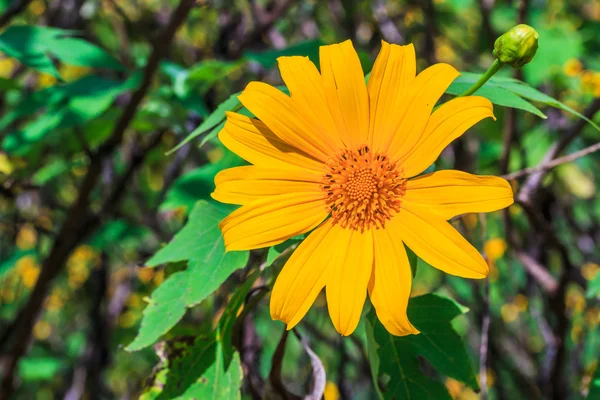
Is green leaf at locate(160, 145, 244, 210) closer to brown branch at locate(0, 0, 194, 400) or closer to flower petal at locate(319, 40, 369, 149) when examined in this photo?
brown branch at locate(0, 0, 194, 400)

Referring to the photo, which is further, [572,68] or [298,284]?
[572,68]

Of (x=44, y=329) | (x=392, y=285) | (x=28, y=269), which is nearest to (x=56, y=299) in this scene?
(x=28, y=269)

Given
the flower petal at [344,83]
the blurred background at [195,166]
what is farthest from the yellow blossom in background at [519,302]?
the flower petal at [344,83]

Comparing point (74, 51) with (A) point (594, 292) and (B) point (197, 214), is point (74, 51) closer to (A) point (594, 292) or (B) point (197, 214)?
(B) point (197, 214)

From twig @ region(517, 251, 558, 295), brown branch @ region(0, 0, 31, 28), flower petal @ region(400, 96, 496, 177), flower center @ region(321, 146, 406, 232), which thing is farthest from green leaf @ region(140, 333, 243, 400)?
brown branch @ region(0, 0, 31, 28)

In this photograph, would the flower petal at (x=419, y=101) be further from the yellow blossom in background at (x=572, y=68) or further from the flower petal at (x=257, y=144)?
the yellow blossom in background at (x=572, y=68)

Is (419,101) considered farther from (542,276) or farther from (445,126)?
Result: (542,276)
